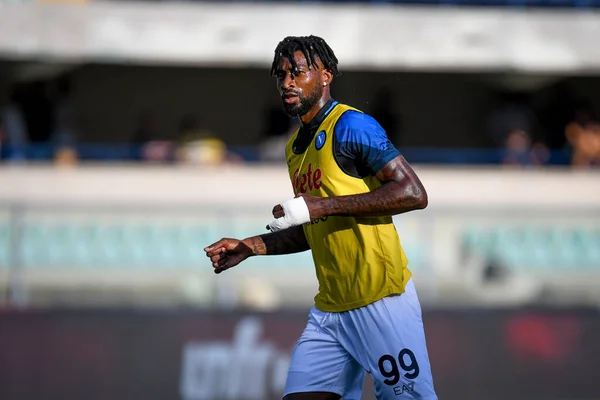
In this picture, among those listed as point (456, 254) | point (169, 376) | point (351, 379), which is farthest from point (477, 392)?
point (351, 379)

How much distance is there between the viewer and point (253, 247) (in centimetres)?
568

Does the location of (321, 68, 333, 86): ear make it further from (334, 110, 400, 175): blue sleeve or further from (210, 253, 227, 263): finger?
(210, 253, 227, 263): finger

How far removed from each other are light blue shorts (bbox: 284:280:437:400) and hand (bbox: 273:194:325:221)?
2.20 ft

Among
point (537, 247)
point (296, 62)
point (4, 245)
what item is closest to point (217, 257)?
point (296, 62)

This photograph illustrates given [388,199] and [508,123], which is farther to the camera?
[508,123]

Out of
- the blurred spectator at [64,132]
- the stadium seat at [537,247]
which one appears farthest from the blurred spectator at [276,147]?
the stadium seat at [537,247]

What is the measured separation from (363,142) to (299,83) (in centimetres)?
49

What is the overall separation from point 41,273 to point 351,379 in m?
6.12

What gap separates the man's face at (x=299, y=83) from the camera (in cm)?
541

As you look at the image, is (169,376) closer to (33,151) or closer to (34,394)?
(34,394)

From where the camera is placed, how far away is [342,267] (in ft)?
17.8

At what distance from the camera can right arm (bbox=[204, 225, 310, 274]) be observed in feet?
17.9

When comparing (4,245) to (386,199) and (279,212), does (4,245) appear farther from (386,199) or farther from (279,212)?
(386,199)

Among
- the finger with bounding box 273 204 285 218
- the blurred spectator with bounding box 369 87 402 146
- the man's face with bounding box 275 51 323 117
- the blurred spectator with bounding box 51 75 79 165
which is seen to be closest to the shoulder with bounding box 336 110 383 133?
the man's face with bounding box 275 51 323 117
